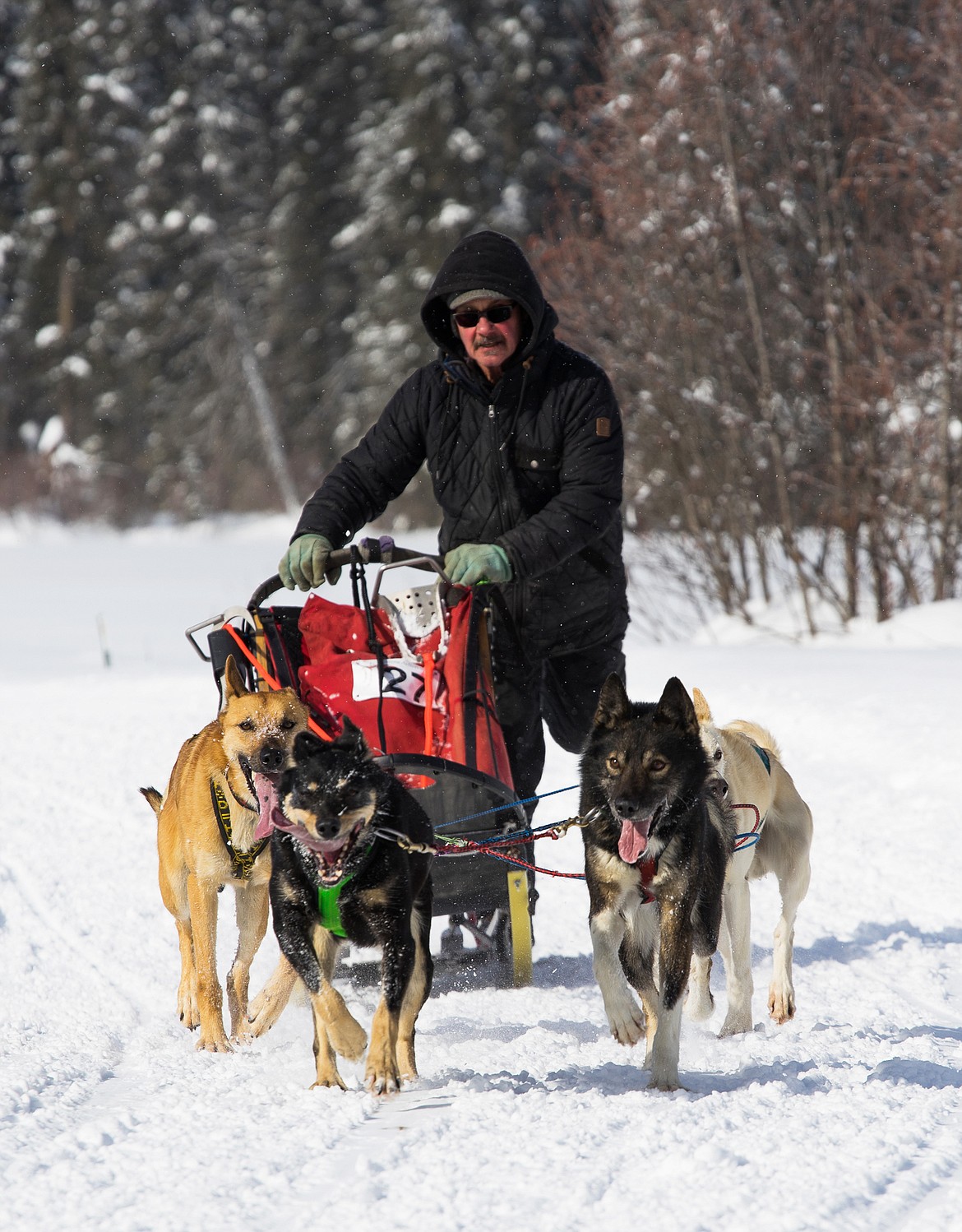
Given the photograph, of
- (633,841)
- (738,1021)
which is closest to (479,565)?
A: (633,841)

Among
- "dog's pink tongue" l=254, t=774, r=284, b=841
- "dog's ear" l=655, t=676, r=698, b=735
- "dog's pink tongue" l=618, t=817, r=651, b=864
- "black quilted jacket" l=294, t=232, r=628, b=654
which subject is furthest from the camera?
"black quilted jacket" l=294, t=232, r=628, b=654

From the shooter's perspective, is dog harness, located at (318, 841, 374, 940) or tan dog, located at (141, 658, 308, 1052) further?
tan dog, located at (141, 658, 308, 1052)

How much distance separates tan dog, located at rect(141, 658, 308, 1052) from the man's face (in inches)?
50.4

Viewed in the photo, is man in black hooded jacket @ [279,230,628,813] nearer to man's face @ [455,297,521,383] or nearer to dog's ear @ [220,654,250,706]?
man's face @ [455,297,521,383]

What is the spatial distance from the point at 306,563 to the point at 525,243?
1600cm

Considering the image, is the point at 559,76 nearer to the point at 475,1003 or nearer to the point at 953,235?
the point at 953,235

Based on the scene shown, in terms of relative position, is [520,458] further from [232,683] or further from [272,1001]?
[272,1001]

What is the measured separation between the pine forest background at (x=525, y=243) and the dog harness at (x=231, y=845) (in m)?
7.44

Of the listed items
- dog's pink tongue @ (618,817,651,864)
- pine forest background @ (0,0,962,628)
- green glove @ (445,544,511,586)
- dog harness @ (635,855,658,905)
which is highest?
pine forest background @ (0,0,962,628)

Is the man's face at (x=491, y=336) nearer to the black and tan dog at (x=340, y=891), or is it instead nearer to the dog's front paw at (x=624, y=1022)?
the black and tan dog at (x=340, y=891)

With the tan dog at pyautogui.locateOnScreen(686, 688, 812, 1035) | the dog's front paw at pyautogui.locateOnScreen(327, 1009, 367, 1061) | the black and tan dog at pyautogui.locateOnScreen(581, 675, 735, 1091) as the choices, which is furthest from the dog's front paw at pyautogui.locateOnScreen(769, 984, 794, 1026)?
the dog's front paw at pyautogui.locateOnScreen(327, 1009, 367, 1061)

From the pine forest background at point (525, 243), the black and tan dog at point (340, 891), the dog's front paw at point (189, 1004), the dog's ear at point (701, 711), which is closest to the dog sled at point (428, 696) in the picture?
the black and tan dog at point (340, 891)

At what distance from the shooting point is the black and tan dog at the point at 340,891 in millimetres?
3078

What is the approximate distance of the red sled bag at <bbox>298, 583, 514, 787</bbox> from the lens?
13.1 ft
